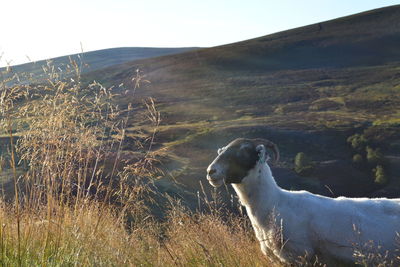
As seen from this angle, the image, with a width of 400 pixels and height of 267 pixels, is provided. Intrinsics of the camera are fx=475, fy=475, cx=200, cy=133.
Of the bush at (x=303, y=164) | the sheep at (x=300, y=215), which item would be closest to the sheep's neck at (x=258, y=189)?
the sheep at (x=300, y=215)

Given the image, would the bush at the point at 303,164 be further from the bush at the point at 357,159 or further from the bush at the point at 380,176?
the bush at the point at 380,176

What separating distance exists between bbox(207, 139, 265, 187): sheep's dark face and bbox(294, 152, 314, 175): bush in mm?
29443

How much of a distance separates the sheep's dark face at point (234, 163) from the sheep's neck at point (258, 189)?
0.10 meters

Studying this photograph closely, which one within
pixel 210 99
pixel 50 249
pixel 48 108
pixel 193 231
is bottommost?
pixel 210 99

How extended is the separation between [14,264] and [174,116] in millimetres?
58472

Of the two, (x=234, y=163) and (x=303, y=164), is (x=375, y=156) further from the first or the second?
(x=234, y=163)

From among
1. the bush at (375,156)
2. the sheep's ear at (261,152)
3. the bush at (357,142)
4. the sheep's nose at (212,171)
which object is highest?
the sheep's ear at (261,152)

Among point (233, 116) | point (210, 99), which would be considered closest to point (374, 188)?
point (233, 116)

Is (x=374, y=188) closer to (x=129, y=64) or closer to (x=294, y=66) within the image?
(x=294, y=66)

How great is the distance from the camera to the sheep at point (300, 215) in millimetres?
5973

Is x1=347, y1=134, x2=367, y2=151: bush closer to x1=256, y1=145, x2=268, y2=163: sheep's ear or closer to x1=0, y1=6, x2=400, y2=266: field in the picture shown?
x1=0, y1=6, x2=400, y2=266: field

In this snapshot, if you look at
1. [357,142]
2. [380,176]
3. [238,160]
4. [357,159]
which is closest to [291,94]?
[357,142]

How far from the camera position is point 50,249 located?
4738 millimetres

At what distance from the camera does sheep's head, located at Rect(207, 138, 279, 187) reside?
255 inches
